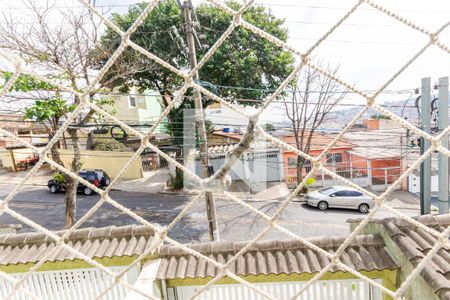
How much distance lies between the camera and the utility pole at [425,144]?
3.71m

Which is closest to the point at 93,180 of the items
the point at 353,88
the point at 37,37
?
the point at 37,37

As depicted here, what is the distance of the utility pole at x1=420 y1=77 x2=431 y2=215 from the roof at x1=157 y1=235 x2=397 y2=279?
204 centimetres

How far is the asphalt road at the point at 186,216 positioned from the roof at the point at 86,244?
5112 mm

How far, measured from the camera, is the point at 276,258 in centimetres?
251

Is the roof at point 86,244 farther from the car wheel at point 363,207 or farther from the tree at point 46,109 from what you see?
the car wheel at point 363,207

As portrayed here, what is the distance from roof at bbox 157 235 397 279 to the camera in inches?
91.5

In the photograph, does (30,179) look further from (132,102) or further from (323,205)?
(323,205)

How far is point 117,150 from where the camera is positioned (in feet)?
44.8

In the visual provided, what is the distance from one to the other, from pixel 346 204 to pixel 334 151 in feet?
10.7

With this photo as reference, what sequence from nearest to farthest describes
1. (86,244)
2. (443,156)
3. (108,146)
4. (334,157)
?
(86,244) → (443,156) → (334,157) → (108,146)

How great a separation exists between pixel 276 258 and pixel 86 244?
1.98 meters

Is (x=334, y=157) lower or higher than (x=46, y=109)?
lower

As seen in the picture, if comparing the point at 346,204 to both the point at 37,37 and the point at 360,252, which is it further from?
the point at 37,37

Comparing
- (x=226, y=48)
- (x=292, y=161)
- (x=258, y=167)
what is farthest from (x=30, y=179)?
(x=292, y=161)
